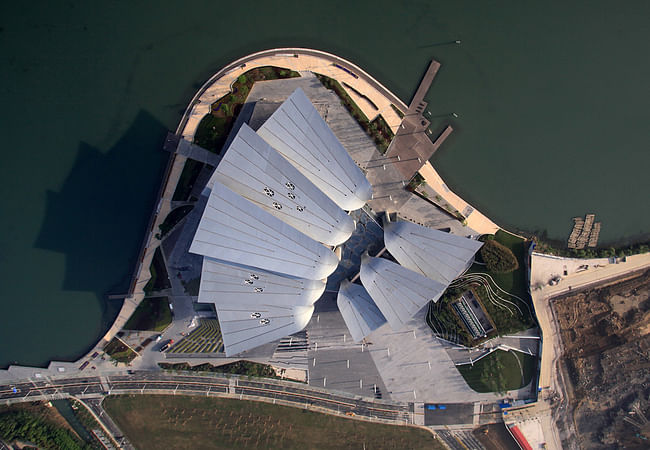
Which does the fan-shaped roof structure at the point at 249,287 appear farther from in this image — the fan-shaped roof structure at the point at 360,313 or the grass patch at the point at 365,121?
the grass patch at the point at 365,121

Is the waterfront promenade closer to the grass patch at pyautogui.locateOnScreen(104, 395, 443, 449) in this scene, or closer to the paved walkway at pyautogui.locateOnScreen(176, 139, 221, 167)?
the paved walkway at pyautogui.locateOnScreen(176, 139, 221, 167)

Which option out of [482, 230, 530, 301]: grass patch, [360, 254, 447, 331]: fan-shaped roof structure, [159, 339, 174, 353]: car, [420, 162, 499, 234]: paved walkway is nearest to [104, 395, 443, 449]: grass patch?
[159, 339, 174, 353]: car

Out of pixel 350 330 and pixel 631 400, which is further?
pixel 631 400

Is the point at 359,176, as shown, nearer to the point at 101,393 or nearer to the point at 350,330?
the point at 350,330

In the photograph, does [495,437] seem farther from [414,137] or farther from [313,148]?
[313,148]

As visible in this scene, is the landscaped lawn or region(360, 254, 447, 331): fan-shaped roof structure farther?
the landscaped lawn

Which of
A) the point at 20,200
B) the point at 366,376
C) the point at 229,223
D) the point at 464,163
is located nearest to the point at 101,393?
the point at 20,200
